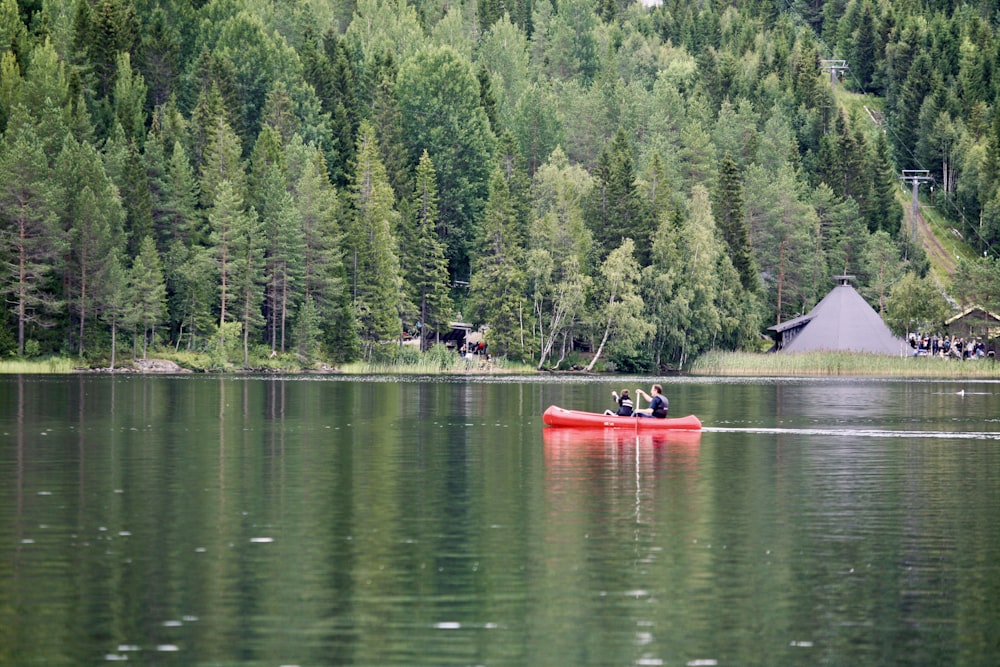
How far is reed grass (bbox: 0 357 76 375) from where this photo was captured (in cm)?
11319

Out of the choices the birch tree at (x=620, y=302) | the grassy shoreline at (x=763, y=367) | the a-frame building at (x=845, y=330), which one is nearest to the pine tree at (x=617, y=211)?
the birch tree at (x=620, y=302)

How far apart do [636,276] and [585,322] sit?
598 cm

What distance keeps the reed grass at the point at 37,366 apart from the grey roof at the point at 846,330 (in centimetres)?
6651

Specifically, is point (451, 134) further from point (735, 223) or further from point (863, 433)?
point (863, 433)

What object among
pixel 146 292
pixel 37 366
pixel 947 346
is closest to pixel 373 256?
pixel 146 292

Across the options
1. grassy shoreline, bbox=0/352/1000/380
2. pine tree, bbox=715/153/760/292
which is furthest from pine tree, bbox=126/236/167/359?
pine tree, bbox=715/153/760/292

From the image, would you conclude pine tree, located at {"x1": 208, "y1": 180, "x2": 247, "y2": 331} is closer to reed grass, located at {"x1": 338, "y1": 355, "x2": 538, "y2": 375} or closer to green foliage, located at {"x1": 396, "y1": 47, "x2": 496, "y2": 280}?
reed grass, located at {"x1": 338, "y1": 355, "x2": 538, "y2": 375}

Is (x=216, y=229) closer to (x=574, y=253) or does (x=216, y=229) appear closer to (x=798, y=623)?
(x=574, y=253)

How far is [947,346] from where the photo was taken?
148875mm

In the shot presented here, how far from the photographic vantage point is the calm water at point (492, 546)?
21.9 meters

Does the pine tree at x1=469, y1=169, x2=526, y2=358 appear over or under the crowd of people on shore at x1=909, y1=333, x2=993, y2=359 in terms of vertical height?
over

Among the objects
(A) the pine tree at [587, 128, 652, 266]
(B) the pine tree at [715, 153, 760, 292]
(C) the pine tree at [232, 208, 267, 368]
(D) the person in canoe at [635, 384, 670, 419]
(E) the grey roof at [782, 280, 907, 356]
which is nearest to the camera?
(D) the person in canoe at [635, 384, 670, 419]

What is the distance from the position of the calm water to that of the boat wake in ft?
1.44

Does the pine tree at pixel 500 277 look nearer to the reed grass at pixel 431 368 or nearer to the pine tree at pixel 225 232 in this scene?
the reed grass at pixel 431 368
